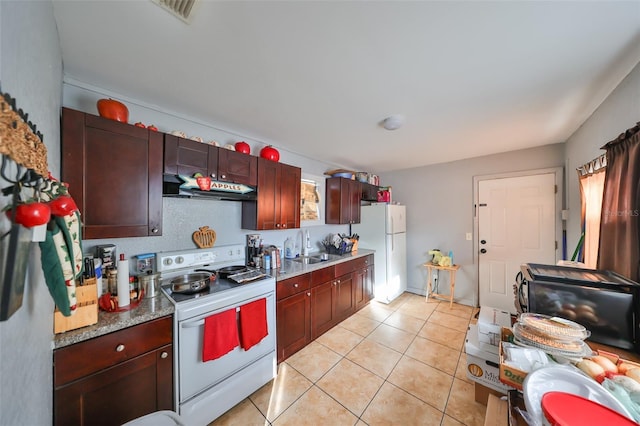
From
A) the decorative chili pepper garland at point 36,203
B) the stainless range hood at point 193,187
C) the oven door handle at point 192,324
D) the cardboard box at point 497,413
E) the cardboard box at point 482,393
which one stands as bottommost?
the cardboard box at point 482,393

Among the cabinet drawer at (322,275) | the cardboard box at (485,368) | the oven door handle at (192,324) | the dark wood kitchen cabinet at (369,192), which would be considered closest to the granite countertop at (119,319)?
the oven door handle at (192,324)

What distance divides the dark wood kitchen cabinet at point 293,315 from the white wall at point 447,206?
244 centimetres

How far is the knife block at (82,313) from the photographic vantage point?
3.46 feet

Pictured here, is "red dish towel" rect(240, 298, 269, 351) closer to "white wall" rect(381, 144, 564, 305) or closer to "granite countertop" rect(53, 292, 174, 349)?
"granite countertop" rect(53, 292, 174, 349)

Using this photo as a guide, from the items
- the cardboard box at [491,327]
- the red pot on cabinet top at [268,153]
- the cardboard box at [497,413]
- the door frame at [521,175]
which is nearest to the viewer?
the cardboard box at [497,413]

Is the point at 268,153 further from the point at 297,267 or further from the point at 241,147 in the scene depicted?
the point at 297,267

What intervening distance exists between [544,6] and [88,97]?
275cm

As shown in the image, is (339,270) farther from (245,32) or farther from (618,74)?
(618,74)

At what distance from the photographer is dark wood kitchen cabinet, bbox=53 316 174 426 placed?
1029 millimetres

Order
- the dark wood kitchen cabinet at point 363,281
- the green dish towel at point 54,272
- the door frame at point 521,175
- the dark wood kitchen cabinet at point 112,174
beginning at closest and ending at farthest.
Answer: the green dish towel at point 54,272, the dark wood kitchen cabinet at point 112,174, the door frame at point 521,175, the dark wood kitchen cabinet at point 363,281

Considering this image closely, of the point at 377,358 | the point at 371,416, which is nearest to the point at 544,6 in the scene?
the point at 371,416

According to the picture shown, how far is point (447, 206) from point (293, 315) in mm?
3038

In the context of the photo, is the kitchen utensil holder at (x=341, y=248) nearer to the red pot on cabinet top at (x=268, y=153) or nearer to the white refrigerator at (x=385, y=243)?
the white refrigerator at (x=385, y=243)

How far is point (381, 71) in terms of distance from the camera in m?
1.37
